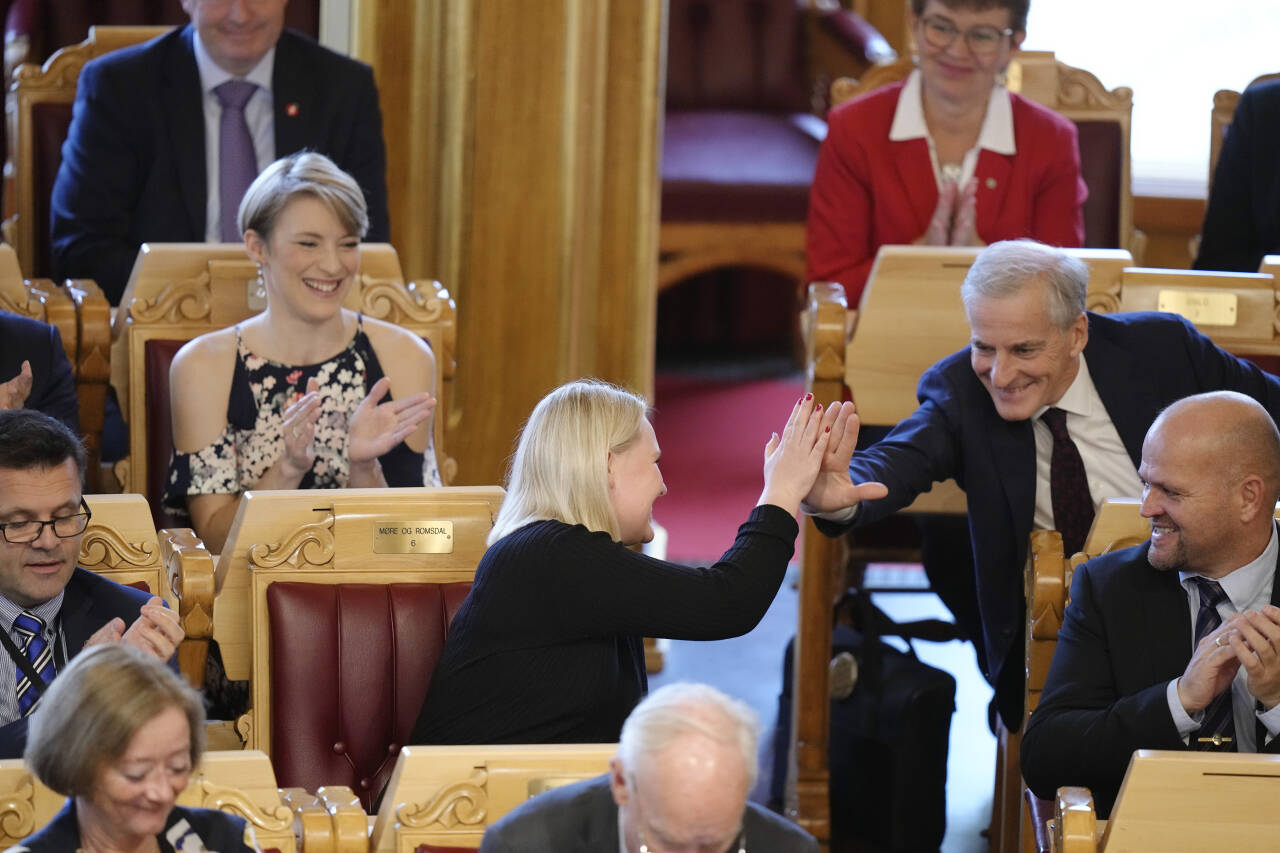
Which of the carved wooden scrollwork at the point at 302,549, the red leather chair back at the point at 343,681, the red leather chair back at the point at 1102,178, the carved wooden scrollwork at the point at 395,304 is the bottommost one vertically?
the red leather chair back at the point at 343,681

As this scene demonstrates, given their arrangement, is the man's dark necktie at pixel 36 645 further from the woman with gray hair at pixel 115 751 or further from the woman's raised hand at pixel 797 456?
the woman's raised hand at pixel 797 456

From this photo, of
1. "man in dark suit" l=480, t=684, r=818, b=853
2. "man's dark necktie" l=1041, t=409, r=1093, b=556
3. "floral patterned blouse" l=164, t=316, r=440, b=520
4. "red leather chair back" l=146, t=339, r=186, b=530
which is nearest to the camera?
"man in dark suit" l=480, t=684, r=818, b=853

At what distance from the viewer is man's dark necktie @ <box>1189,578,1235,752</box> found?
2.68 metres

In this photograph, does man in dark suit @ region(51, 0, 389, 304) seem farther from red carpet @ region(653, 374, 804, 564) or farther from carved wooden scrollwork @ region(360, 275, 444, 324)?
red carpet @ region(653, 374, 804, 564)

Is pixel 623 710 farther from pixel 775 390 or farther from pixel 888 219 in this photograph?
pixel 775 390

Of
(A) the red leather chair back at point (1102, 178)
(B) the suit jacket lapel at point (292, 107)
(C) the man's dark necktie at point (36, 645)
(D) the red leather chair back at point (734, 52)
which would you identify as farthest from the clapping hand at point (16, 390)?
(D) the red leather chair back at point (734, 52)

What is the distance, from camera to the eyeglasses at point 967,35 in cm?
396

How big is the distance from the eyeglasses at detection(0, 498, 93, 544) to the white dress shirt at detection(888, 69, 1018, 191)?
6.90 ft

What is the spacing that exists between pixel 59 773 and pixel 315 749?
0.78 metres

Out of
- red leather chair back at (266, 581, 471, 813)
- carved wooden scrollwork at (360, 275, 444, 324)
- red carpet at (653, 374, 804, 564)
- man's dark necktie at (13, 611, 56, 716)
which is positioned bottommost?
red carpet at (653, 374, 804, 564)

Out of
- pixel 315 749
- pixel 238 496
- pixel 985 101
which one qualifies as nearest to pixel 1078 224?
pixel 985 101

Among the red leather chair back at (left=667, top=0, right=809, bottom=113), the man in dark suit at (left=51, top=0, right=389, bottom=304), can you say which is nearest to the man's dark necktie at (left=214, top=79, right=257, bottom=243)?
the man in dark suit at (left=51, top=0, right=389, bottom=304)

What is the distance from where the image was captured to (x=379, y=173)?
4297 mm

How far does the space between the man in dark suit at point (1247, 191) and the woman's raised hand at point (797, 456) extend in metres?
1.90
